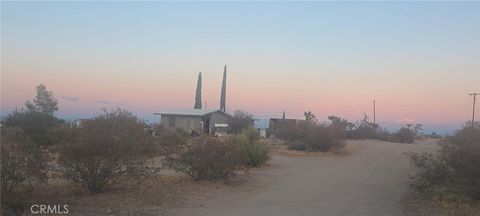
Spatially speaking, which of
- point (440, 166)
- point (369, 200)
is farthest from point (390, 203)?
point (440, 166)

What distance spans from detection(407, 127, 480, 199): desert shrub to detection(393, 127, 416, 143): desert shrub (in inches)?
1512

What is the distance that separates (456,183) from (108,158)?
7.61 metres

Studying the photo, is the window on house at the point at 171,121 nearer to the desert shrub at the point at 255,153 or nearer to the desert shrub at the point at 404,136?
the desert shrub at the point at 404,136

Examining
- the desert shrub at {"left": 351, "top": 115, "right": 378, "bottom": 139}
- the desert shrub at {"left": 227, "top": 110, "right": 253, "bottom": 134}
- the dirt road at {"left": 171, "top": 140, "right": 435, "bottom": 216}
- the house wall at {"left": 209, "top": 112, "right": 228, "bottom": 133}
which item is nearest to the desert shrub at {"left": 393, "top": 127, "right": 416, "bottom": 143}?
the desert shrub at {"left": 351, "top": 115, "right": 378, "bottom": 139}

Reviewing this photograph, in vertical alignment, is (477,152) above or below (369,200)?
above

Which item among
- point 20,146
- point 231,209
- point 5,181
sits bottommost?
point 231,209

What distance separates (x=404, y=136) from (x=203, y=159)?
130 ft

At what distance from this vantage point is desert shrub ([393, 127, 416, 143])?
1957 inches

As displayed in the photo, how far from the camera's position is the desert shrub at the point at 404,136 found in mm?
49719

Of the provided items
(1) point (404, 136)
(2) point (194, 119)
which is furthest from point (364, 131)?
(2) point (194, 119)

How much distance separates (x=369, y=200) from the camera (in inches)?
477

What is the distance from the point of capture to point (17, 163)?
8.59 m

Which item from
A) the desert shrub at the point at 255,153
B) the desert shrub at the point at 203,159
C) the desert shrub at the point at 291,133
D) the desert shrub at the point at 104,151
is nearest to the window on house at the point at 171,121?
the desert shrub at the point at 291,133

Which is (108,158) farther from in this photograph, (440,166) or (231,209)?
(440,166)
